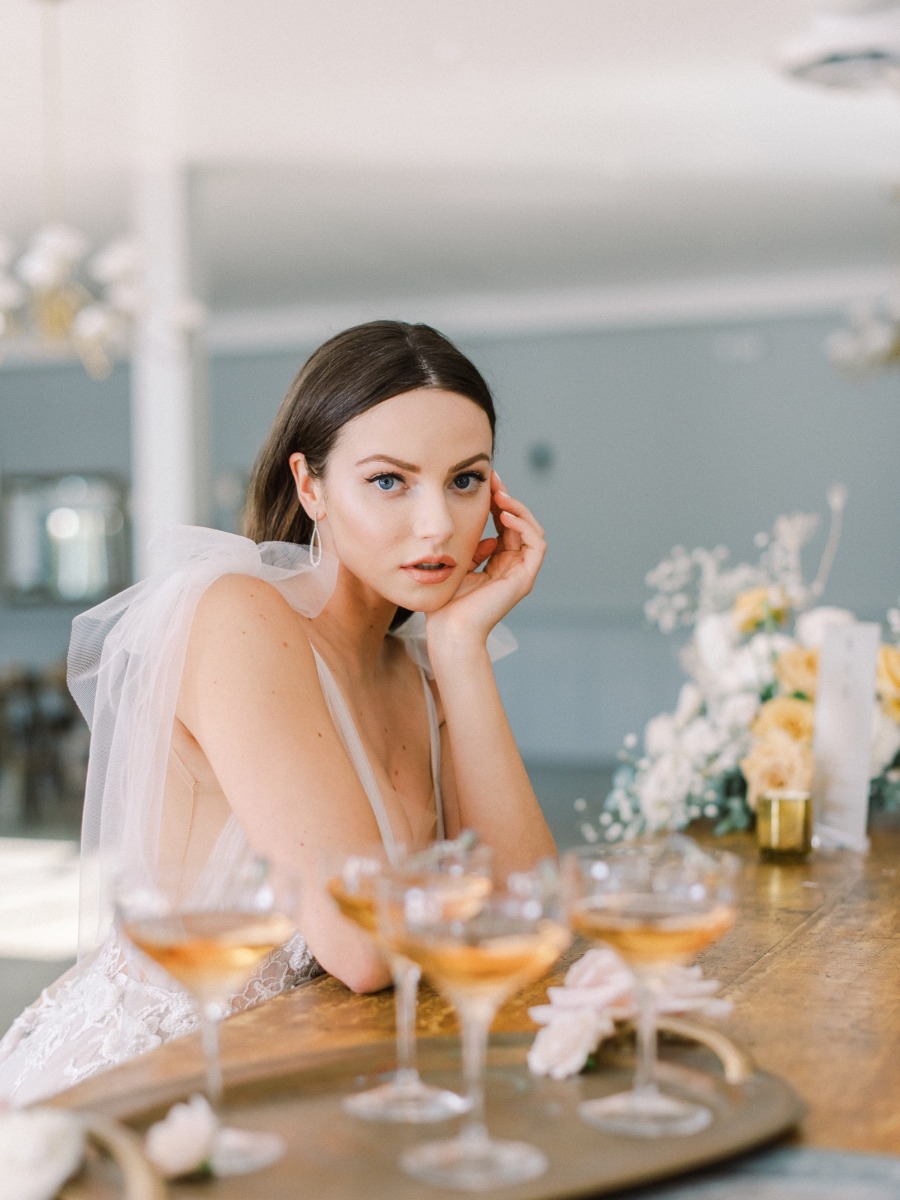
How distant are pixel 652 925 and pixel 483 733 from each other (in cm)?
99

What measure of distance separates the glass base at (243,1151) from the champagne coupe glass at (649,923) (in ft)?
0.81

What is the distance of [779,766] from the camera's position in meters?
2.49

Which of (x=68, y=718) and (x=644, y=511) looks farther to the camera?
(x=644, y=511)

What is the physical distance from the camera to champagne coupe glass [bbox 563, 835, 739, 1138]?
3.48 ft

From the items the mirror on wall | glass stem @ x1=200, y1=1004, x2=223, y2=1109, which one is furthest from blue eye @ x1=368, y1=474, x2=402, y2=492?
the mirror on wall

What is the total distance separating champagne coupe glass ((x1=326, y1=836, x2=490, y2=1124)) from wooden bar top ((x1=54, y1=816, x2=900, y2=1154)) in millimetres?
116

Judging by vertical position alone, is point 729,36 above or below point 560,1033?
above

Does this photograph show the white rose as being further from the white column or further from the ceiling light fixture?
the white column

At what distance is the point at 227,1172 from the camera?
3.29ft

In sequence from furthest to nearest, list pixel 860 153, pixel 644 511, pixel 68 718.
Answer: pixel 644 511
pixel 68 718
pixel 860 153

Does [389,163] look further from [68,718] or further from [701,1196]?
[701,1196]

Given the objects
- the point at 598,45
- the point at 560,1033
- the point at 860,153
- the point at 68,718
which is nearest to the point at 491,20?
the point at 598,45

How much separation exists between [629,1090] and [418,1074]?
0.18 m

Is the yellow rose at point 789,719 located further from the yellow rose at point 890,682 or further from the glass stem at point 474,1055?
the glass stem at point 474,1055
